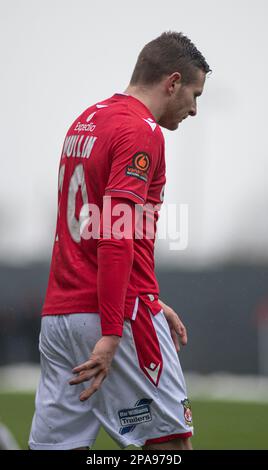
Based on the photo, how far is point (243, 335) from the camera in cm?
3638

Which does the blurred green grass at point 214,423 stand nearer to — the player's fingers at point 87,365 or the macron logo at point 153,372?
the macron logo at point 153,372

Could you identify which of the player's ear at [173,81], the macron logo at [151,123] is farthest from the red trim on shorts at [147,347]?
the player's ear at [173,81]

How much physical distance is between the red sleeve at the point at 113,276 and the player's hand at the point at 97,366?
0.16 ft

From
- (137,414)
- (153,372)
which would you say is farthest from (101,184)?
(137,414)

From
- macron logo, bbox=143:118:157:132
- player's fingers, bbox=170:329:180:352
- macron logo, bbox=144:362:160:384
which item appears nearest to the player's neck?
macron logo, bbox=143:118:157:132

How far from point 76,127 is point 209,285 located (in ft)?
113

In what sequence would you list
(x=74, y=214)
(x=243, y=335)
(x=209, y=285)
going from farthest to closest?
1. (x=209, y=285)
2. (x=243, y=335)
3. (x=74, y=214)

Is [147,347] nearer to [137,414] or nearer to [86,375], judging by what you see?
[137,414]

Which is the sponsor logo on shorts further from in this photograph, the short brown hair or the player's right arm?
the short brown hair

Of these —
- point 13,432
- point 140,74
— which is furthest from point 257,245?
point 140,74

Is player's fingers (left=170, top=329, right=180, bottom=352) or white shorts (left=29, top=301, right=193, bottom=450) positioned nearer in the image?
white shorts (left=29, top=301, right=193, bottom=450)

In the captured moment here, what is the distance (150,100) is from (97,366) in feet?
4.36

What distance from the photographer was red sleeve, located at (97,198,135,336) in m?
4.38

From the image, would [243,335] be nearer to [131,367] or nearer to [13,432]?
[13,432]
